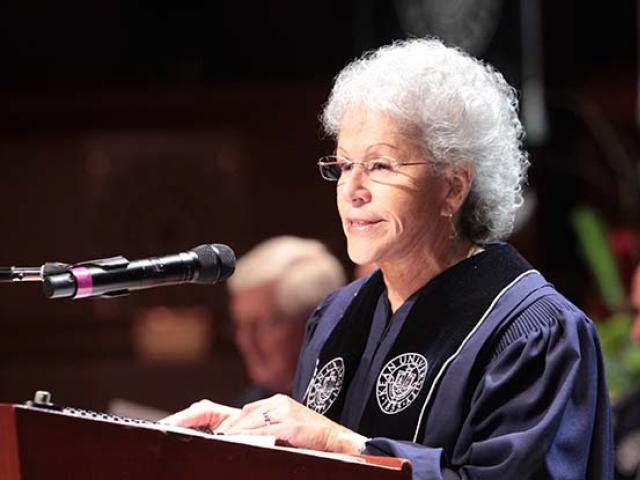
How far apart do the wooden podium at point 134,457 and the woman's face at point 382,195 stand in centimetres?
57

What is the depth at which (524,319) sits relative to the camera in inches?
97.7

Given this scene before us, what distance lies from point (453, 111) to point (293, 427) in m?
0.71

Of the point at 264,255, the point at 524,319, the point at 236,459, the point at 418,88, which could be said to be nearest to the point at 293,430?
the point at 236,459

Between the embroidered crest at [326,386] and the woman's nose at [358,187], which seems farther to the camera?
the embroidered crest at [326,386]

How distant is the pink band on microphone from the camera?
218cm

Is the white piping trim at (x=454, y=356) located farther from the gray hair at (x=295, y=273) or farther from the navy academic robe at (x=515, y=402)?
the gray hair at (x=295, y=273)

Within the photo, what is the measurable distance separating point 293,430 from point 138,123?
525cm

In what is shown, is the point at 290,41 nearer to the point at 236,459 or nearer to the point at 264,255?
the point at 264,255

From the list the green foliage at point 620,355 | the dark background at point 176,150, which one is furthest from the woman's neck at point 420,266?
the dark background at point 176,150

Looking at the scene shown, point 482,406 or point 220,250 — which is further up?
point 220,250

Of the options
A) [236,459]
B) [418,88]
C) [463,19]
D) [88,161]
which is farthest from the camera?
[88,161]

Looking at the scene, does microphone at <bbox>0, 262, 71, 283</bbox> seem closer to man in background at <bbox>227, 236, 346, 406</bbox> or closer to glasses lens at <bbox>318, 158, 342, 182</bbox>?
glasses lens at <bbox>318, 158, 342, 182</bbox>

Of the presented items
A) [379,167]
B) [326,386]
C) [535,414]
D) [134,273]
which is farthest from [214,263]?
[535,414]

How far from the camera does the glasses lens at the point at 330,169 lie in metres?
2.71
